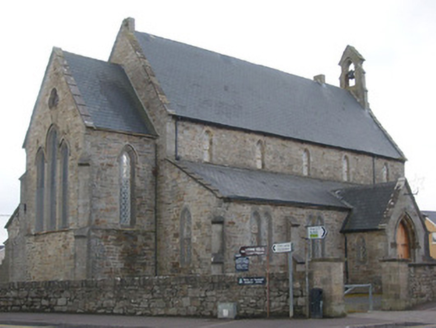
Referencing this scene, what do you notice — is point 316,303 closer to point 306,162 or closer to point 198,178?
point 198,178

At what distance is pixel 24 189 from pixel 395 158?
79.8ft

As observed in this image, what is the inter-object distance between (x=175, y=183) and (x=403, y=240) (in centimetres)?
1253

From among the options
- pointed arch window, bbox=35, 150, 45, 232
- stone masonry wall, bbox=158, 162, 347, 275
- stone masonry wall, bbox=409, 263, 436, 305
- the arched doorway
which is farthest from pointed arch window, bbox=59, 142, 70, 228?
the arched doorway

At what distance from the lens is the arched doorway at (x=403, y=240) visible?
1385 inches

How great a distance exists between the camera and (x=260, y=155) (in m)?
36.9

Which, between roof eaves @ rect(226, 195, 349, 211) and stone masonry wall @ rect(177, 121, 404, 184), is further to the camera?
stone masonry wall @ rect(177, 121, 404, 184)

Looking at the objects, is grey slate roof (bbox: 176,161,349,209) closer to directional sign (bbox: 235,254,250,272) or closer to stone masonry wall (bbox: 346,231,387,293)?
stone masonry wall (bbox: 346,231,387,293)

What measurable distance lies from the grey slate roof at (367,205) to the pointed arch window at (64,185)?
14.3 meters

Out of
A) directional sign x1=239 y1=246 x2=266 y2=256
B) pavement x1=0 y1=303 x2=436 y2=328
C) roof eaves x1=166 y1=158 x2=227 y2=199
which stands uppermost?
roof eaves x1=166 y1=158 x2=227 y2=199

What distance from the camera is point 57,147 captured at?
32.7 m

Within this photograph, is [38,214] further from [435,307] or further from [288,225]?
[435,307]

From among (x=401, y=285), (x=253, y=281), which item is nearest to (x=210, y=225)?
(x=253, y=281)

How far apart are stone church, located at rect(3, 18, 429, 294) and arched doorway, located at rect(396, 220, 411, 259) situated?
0.06 meters

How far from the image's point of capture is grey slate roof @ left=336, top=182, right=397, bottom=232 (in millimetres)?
35156
